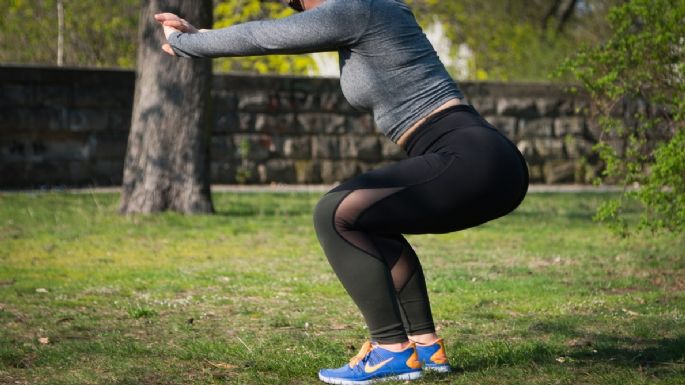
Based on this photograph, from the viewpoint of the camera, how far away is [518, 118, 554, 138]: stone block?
1834 cm

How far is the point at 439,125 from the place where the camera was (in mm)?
4453

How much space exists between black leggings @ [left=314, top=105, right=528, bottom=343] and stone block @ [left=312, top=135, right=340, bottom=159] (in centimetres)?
1281

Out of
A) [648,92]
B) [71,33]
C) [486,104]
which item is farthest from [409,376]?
[71,33]

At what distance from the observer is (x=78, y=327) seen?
6305mm

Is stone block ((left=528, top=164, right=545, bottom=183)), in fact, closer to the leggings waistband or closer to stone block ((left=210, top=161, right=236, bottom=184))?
stone block ((left=210, top=161, right=236, bottom=184))

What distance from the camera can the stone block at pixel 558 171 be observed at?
18.6 m

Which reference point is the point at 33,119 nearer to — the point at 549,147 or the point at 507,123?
the point at 507,123

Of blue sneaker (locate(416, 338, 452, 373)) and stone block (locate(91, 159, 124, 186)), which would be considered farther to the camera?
stone block (locate(91, 159, 124, 186))

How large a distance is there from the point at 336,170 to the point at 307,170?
45 cm

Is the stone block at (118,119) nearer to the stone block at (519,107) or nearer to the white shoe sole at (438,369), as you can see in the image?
the stone block at (519,107)

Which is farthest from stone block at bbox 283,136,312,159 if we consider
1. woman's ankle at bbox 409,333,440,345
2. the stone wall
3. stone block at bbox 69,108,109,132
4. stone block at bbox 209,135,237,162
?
woman's ankle at bbox 409,333,440,345

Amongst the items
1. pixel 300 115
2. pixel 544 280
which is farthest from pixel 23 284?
pixel 300 115

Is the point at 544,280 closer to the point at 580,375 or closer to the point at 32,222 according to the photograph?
the point at 580,375

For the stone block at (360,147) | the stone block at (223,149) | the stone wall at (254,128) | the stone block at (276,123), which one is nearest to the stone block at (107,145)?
the stone wall at (254,128)
